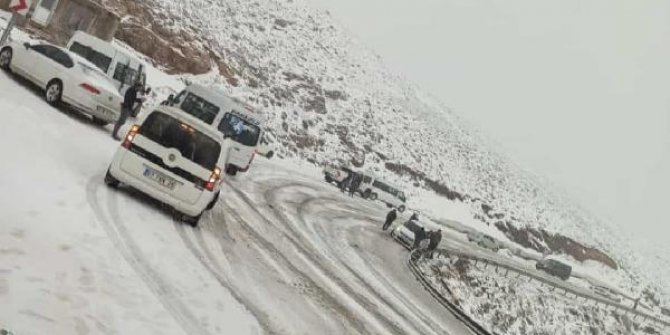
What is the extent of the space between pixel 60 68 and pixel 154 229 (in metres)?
8.18

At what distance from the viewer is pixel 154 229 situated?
32.3ft

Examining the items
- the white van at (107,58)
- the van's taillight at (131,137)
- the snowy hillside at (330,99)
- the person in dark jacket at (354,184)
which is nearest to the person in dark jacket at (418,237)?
the person in dark jacket at (354,184)

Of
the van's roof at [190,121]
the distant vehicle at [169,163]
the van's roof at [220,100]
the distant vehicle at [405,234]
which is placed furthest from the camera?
the distant vehicle at [405,234]

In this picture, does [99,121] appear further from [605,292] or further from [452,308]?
[605,292]

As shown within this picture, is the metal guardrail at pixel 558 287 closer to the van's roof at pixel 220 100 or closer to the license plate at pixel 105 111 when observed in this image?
the van's roof at pixel 220 100

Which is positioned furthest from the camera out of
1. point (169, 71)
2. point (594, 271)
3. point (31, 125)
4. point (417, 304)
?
point (594, 271)

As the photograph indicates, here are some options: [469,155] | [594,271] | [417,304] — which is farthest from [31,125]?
[469,155]

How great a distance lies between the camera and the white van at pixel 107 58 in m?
19.7

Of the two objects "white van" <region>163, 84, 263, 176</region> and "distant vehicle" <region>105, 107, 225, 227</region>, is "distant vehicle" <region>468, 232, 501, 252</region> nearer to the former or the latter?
"white van" <region>163, 84, 263, 176</region>

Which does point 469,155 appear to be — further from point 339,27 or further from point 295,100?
point 295,100

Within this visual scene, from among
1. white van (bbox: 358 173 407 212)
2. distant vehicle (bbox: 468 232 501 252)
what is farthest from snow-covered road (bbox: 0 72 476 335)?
distant vehicle (bbox: 468 232 501 252)

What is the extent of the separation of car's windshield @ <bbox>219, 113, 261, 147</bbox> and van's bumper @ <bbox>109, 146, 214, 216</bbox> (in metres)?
9.66

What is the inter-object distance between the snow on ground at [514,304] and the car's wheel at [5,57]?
15869mm

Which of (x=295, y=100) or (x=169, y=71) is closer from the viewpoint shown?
(x=169, y=71)
